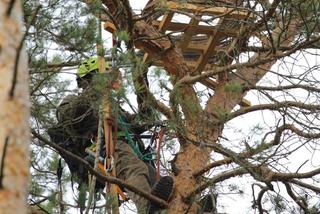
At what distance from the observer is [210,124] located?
415 centimetres

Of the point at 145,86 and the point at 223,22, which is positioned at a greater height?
the point at 223,22

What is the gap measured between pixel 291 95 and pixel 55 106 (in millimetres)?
1320

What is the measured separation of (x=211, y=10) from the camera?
14.6 feet

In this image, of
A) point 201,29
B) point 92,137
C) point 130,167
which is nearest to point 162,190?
point 130,167

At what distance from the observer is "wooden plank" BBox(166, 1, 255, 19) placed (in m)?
4.29

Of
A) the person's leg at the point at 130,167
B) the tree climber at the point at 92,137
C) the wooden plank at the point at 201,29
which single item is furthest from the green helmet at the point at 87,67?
the wooden plank at the point at 201,29

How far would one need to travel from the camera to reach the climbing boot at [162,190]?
3947 mm

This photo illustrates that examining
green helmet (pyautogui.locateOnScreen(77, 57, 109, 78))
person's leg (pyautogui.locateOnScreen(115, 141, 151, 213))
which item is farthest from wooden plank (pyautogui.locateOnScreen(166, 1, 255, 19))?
person's leg (pyautogui.locateOnScreen(115, 141, 151, 213))

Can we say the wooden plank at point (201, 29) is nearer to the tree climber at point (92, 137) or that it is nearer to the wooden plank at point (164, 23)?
the wooden plank at point (164, 23)

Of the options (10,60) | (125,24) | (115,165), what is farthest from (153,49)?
(10,60)

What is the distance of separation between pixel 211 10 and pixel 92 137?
41.5 inches

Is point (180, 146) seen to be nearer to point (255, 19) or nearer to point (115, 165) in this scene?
point (115, 165)

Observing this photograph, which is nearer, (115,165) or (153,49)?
(115,165)

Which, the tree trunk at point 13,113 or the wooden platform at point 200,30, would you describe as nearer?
the tree trunk at point 13,113
